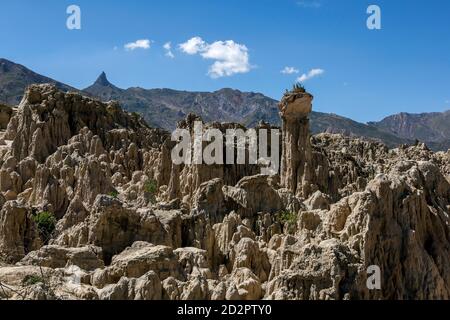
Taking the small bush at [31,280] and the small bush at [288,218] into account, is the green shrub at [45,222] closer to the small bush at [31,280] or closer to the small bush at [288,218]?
the small bush at [288,218]

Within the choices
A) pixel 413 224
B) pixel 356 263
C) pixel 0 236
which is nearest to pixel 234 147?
pixel 0 236

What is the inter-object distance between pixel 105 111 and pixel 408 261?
6248 cm

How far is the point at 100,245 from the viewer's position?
2642 cm

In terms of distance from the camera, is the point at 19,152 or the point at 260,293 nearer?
the point at 260,293

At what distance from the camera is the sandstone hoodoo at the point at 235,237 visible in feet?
65.3

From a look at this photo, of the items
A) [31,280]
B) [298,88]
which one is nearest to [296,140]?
[298,88]

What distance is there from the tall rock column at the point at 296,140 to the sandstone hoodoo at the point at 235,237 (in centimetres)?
10

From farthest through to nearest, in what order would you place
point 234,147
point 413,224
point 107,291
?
1. point 234,147
2. point 413,224
3. point 107,291

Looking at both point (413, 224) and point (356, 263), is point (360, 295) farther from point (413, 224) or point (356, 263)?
point (413, 224)

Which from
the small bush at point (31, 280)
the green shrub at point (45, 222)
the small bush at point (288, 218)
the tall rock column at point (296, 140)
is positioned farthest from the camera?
the tall rock column at point (296, 140)

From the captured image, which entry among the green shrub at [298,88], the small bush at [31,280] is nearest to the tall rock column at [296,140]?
the green shrub at [298,88]

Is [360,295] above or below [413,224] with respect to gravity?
below

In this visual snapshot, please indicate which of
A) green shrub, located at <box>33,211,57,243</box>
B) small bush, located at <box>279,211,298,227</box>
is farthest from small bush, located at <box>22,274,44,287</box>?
green shrub, located at <box>33,211,57,243</box>
